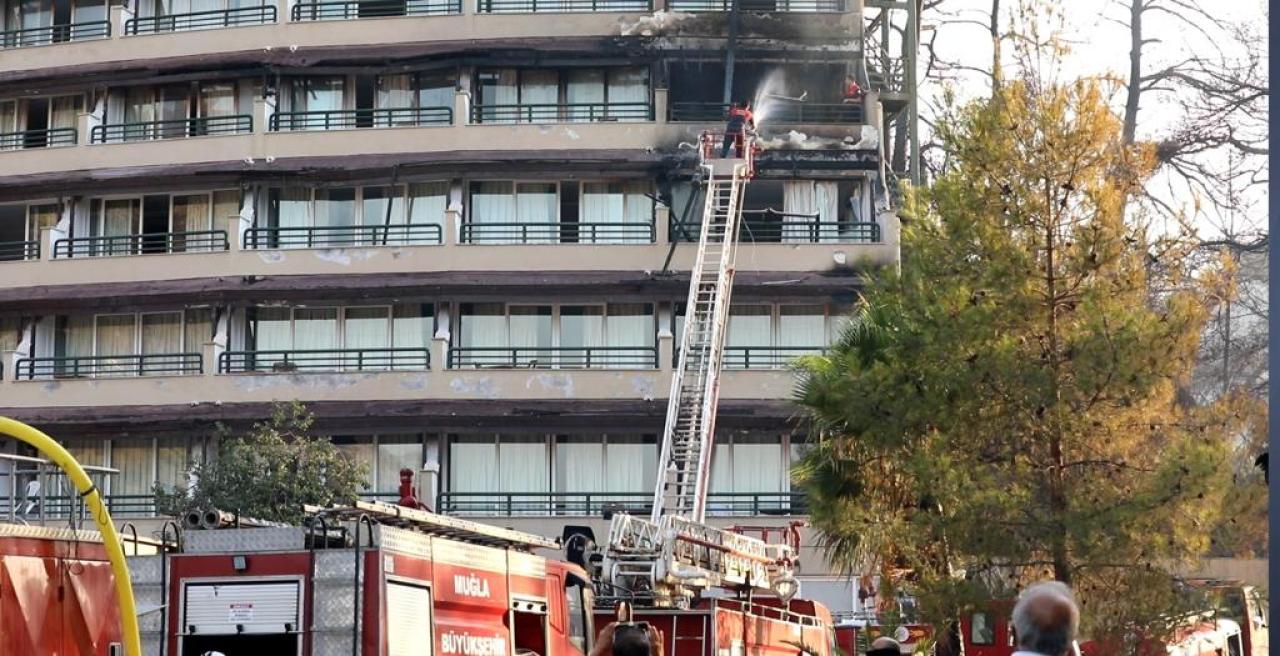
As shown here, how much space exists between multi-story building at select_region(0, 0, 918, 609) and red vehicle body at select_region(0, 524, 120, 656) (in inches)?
1146

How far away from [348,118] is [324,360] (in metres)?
5.72

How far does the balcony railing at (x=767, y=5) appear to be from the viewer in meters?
47.3

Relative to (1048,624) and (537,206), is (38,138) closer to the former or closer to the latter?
(537,206)

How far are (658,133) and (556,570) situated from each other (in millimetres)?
27899

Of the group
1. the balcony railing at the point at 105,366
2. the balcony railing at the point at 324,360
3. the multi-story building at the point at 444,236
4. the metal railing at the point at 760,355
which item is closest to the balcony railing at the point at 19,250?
the multi-story building at the point at 444,236

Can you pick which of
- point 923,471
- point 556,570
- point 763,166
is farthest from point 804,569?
point 556,570

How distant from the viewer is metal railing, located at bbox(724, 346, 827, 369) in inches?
1825

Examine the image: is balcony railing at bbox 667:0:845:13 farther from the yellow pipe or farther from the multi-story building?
the yellow pipe

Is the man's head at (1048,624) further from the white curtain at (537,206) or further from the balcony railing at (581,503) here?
the white curtain at (537,206)

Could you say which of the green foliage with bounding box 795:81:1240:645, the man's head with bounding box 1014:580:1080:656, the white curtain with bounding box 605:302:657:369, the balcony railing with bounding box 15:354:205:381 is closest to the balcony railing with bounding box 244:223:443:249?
the balcony railing with bounding box 15:354:205:381

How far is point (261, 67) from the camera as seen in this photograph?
47562 millimetres

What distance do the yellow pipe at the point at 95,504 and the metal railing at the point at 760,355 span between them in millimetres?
33682

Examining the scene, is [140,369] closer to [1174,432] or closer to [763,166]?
[763,166]

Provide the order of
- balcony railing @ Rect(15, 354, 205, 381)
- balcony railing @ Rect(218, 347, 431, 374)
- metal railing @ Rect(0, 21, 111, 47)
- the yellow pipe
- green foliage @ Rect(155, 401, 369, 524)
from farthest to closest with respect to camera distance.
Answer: metal railing @ Rect(0, 21, 111, 47) < balcony railing @ Rect(15, 354, 205, 381) < balcony railing @ Rect(218, 347, 431, 374) < green foliage @ Rect(155, 401, 369, 524) < the yellow pipe
